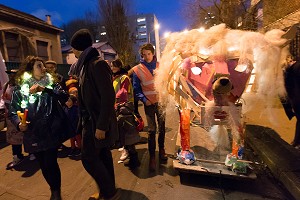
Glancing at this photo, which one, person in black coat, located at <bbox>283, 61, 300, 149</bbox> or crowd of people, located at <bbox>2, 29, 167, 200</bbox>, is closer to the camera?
crowd of people, located at <bbox>2, 29, 167, 200</bbox>

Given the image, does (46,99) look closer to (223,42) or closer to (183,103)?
(183,103)

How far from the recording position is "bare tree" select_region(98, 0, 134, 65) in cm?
2278

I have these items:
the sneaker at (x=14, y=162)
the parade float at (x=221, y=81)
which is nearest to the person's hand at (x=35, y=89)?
the parade float at (x=221, y=81)

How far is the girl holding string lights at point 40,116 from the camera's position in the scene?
101 inches

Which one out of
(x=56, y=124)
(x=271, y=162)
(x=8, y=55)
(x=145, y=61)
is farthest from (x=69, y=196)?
(x=8, y=55)

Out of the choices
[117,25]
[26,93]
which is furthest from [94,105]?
[117,25]

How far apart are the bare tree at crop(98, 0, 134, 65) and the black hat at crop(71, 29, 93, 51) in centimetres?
1980

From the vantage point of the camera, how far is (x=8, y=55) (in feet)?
41.4

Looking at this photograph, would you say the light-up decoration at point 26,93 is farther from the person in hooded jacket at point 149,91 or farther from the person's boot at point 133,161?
the person's boot at point 133,161

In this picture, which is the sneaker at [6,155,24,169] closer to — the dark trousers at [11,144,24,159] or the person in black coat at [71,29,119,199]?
the dark trousers at [11,144,24,159]

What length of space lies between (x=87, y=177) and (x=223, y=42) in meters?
2.81

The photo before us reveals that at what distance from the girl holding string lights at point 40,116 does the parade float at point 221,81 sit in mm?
1424

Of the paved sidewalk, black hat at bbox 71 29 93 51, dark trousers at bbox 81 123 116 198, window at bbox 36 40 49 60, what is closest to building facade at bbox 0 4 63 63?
window at bbox 36 40 49 60

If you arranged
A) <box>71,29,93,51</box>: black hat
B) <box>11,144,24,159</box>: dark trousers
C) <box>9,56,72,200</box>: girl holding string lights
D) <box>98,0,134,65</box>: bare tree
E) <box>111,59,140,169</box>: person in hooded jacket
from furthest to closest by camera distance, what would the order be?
<box>98,0,134,65</box>: bare tree < <box>11,144,24,159</box>: dark trousers < <box>111,59,140,169</box>: person in hooded jacket < <box>9,56,72,200</box>: girl holding string lights < <box>71,29,93,51</box>: black hat
